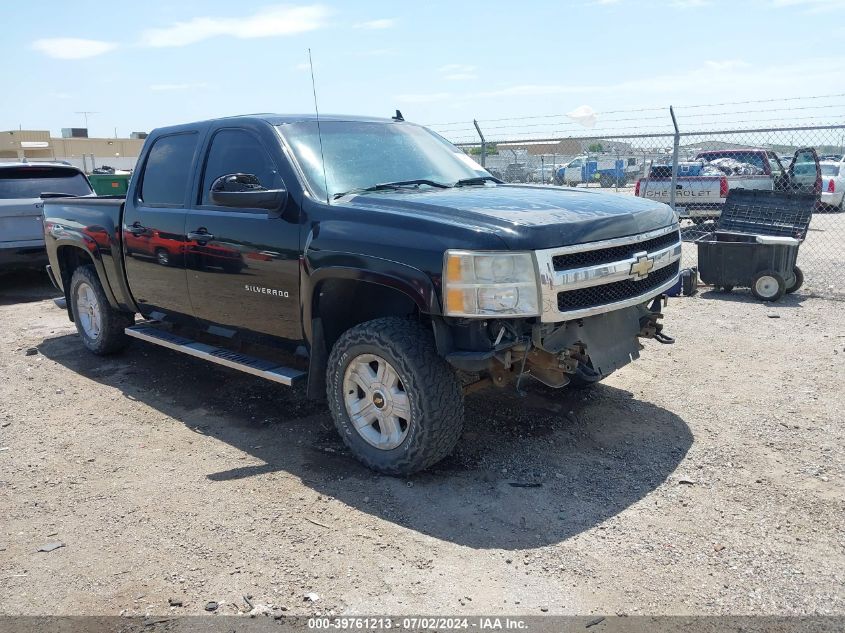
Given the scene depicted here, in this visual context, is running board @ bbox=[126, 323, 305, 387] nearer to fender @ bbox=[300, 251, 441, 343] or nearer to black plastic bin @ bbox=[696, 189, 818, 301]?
fender @ bbox=[300, 251, 441, 343]

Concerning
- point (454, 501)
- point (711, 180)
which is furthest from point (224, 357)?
point (711, 180)

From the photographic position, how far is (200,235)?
5.10 metres

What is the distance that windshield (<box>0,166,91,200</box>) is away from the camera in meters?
10.2

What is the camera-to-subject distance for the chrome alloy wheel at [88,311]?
22.2 feet

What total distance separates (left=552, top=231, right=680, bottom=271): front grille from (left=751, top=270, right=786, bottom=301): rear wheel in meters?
4.79

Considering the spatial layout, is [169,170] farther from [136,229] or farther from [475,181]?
[475,181]

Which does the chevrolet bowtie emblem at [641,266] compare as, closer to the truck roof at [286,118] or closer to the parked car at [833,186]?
the truck roof at [286,118]

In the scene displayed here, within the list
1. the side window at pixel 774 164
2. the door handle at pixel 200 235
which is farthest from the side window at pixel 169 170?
the side window at pixel 774 164

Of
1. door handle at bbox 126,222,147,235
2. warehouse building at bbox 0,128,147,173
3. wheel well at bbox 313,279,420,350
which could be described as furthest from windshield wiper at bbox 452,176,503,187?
warehouse building at bbox 0,128,147,173

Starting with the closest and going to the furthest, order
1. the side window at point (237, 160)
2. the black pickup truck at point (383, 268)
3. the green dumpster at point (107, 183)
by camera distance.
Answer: the black pickup truck at point (383, 268)
the side window at point (237, 160)
the green dumpster at point (107, 183)

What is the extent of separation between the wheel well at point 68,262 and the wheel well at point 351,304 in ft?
12.1

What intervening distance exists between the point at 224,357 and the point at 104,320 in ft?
7.07

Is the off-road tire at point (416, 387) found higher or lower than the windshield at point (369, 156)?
lower

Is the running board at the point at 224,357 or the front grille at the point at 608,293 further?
the running board at the point at 224,357
